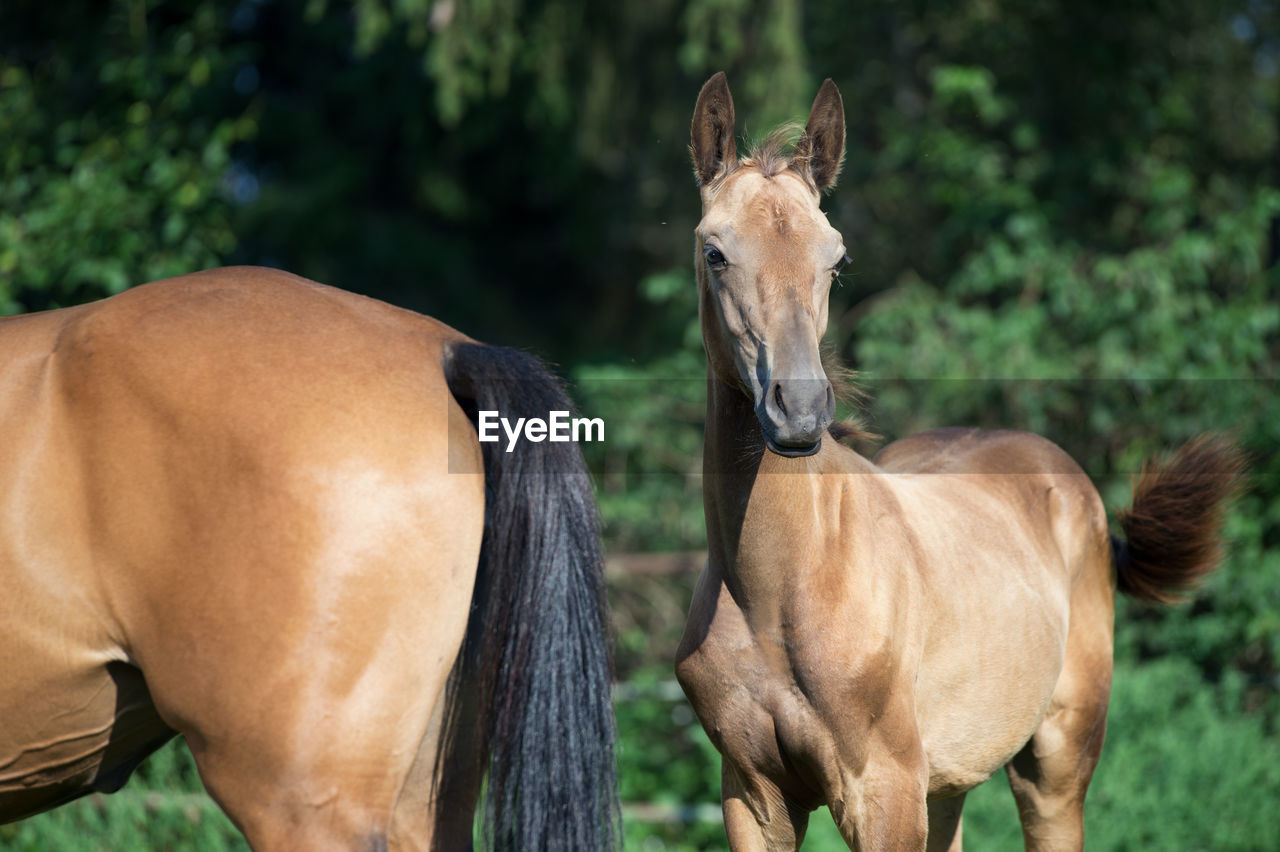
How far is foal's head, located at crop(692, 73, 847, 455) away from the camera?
220 cm

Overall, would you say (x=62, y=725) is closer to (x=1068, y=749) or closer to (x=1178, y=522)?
(x=1068, y=749)

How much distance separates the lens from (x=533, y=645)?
2273 mm

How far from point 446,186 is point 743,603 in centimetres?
966

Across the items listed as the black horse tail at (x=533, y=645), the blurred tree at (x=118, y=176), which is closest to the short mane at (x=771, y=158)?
the black horse tail at (x=533, y=645)

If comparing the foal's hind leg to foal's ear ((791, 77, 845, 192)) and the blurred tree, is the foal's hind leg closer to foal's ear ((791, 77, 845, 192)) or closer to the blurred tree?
foal's ear ((791, 77, 845, 192))

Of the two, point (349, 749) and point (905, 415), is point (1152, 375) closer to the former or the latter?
point (905, 415)

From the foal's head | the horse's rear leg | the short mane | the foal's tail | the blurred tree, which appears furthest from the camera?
the blurred tree

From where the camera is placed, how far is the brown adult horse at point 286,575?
6.69ft

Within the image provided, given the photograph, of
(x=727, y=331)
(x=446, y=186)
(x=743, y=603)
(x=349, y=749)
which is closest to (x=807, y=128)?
(x=727, y=331)

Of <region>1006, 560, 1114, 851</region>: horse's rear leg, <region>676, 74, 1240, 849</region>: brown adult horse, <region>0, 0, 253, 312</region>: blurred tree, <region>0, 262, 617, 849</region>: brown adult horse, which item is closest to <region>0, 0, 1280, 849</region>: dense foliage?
<region>0, 0, 253, 312</region>: blurred tree

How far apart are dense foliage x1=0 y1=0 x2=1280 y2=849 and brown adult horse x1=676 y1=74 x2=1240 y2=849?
82 centimetres

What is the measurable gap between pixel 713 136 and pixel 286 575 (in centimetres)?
143

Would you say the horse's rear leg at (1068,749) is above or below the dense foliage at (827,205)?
below

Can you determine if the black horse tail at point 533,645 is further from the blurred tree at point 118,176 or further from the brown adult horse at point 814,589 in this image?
the blurred tree at point 118,176
